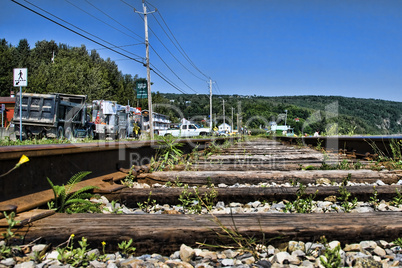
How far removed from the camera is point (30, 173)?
2.37 metres

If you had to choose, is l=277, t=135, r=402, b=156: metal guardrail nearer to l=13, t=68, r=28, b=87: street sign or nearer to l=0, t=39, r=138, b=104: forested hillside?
l=13, t=68, r=28, b=87: street sign

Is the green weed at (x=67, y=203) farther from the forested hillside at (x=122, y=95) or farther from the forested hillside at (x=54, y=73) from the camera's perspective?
the forested hillside at (x=54, y=73)

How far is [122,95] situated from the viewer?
88.3 meters

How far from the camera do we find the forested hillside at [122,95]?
50.4 m

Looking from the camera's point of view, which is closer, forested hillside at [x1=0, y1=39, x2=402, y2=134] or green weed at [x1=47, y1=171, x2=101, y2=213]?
green weed at [x1=47, y1=171, x2=101, y2=213]

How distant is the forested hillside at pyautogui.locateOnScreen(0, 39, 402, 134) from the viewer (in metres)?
50.4

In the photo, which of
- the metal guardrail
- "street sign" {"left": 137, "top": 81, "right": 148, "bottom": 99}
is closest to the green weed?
the metal guardrail

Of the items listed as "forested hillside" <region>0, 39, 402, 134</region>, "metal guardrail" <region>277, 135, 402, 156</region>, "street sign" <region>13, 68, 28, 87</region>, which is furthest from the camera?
"forested hillside" <region>0, 39, 402, 134</region>

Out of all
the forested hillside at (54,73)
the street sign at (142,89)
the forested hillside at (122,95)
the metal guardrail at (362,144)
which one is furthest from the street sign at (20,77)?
the forested hillside at (54,73)

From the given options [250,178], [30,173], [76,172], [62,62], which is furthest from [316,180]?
[62,62]

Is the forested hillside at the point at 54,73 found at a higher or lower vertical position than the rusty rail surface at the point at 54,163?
higher

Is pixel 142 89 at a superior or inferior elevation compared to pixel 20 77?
superior

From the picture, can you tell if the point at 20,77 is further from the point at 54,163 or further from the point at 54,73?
the point at 54,73

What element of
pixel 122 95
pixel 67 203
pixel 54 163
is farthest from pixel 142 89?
pixel 122 95
